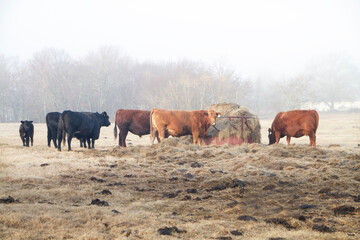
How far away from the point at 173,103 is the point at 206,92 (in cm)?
504

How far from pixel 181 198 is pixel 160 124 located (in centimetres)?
1087

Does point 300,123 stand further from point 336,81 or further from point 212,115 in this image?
point 336,81

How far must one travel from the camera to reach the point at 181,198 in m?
6.76

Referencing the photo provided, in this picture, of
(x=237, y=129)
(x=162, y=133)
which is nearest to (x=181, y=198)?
(x=162, y=133)

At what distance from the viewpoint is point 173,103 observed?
54844 millimetres

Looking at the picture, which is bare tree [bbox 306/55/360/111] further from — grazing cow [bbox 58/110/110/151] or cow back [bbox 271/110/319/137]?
grazing cow [bbox 58/110/110/151]

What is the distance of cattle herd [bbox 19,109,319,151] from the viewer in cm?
1578

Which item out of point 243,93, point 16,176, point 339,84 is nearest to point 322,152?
point 16,176

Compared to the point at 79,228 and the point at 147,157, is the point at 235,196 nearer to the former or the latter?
the point at 79,228

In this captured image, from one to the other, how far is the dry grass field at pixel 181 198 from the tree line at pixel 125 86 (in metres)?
42.3

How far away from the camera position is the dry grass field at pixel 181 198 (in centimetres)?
477

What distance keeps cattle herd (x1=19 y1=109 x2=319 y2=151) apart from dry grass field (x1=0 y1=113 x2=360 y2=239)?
3896mm

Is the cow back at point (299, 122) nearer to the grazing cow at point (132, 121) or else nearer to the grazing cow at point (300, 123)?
the grazing cow at point (300, 123)

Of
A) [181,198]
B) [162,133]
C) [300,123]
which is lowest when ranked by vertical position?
[181,198]
